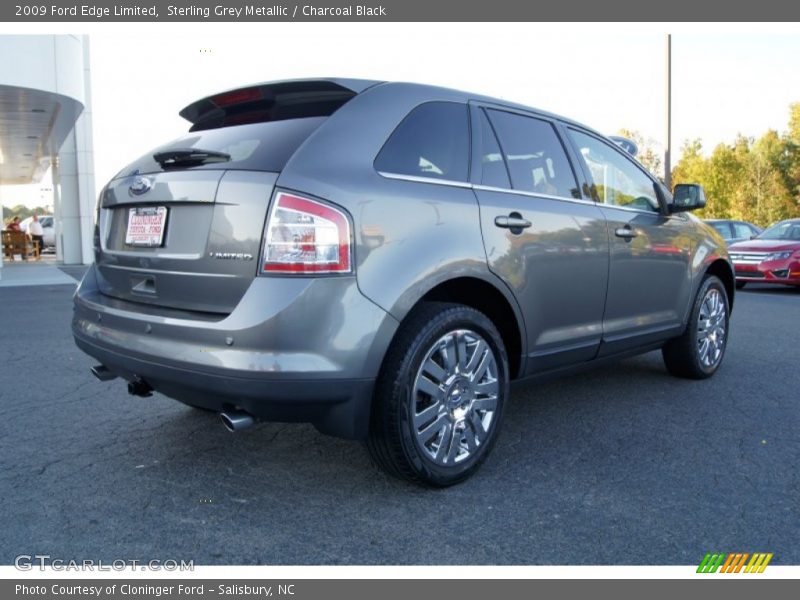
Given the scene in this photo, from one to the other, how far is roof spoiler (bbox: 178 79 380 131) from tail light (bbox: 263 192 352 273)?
21.4 inches

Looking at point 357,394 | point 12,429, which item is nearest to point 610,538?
point 357,394

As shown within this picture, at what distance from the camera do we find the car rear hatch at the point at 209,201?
2.74m

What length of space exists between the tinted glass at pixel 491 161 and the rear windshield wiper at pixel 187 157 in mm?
1253

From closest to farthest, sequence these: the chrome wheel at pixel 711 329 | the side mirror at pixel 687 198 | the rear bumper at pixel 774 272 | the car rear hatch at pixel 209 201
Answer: the car rear hatch at pixel 209 201 < the side mirror at pixel 687 198 < the chrome wheel at pixel 711 329 < the rear bumper at pixel 774 272

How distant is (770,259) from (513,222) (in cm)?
1148

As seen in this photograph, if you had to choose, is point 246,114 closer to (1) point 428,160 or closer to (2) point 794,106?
(1) point 428,160

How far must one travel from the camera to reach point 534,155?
3.84 m

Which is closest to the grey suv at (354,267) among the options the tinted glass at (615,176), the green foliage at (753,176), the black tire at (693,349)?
the tinted glass at (615,176)

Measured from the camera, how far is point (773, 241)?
13.7m

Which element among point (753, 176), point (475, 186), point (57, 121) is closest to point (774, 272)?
point (475, 186)

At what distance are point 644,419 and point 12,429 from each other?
3.69m


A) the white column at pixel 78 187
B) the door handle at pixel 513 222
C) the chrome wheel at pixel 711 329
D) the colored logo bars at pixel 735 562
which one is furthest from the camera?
the white column at pixel 78 187

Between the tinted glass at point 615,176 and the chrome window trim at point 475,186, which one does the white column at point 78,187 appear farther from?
the chrome window trim at point 475,186

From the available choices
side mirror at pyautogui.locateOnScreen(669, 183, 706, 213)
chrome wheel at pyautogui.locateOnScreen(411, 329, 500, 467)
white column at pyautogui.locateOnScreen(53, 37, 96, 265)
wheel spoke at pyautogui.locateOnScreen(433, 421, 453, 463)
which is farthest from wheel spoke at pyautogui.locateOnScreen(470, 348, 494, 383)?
white column at pyautogui.locateOnScreen(53, 37, 96, 265)
